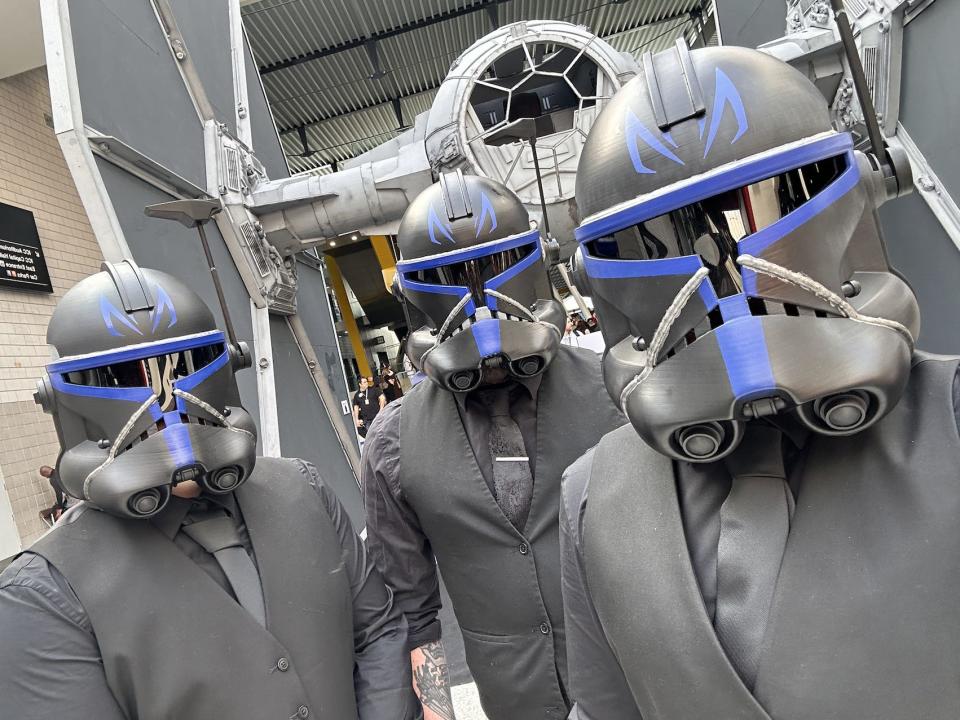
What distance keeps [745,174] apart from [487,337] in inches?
38.1

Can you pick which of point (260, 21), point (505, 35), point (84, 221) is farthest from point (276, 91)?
point (505, 35)

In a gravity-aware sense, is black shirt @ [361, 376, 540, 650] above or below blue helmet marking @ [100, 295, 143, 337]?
below

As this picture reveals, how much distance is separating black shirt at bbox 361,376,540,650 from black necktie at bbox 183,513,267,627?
432 millimetres

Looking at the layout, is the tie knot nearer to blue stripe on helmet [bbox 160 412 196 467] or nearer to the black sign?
blue stripe on helmet [bbox 160 412 196 467]

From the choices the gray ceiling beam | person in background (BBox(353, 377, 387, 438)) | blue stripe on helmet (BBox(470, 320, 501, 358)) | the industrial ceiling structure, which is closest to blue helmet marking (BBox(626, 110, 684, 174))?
blue stripe on helmet (BBox(470, 320, 501, 358))

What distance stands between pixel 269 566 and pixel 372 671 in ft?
1.28

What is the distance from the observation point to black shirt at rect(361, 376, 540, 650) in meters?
1.68

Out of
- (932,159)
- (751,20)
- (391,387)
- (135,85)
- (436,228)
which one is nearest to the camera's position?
(436,228)

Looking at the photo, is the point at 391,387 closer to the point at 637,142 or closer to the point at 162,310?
the point at 162,310

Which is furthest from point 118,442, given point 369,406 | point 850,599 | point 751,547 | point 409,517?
point 369,406

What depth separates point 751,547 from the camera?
2.42 ft

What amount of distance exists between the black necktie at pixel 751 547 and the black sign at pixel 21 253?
5402 millimetres

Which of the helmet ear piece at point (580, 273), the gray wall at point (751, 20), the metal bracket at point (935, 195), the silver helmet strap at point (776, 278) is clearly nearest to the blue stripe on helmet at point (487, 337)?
the helmet ear piece at point (580, 273)

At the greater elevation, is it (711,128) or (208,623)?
(711,128)
